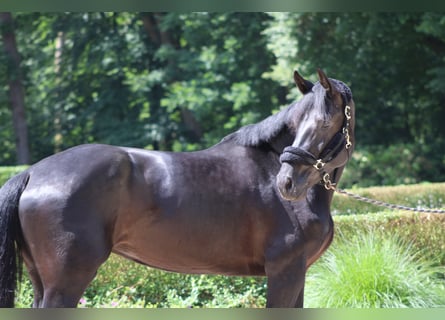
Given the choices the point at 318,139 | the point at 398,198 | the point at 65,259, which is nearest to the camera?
the point at 65,259

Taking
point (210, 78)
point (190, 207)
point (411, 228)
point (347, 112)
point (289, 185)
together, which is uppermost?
point (347, 112)

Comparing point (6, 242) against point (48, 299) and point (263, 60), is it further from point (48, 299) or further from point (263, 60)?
point (263, 60)

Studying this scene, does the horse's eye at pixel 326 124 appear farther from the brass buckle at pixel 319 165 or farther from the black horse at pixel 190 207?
the brass buckle at pixel 319 165

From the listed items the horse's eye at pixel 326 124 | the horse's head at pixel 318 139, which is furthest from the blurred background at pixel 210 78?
the horse's eye at pixel 326 124

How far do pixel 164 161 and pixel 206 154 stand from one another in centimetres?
28

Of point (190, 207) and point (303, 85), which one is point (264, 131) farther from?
point (190, 207)

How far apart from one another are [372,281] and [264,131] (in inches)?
83.4

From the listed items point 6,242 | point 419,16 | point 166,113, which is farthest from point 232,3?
point 166,113

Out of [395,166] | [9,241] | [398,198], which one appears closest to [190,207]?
[9,241]

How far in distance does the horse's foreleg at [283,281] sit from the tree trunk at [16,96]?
16412 mm

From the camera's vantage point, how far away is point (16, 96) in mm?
18734

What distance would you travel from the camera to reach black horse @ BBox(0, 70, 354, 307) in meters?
3.03

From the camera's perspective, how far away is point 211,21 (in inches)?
634

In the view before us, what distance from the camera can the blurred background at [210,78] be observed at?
14.0 m
